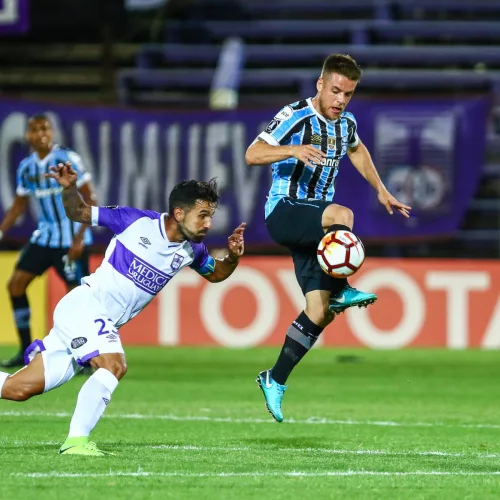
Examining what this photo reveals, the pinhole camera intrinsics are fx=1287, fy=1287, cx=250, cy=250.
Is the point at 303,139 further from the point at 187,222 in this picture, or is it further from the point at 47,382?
the point at 47,382

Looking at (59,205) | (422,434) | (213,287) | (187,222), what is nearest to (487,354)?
(213,287)

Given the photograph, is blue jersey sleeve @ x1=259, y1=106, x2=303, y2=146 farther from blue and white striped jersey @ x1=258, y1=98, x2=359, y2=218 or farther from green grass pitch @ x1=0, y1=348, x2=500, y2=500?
green grass pitch @ x1=0, y1=348, x2=500, y2=500

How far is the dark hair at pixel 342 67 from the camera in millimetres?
7449

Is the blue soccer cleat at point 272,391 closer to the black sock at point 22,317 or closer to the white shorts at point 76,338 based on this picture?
the white shorts at point 76,338

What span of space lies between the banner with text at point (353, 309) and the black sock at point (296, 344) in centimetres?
741

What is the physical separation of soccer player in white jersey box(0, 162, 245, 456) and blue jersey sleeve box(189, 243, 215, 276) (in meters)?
0.08

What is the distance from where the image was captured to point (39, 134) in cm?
1159

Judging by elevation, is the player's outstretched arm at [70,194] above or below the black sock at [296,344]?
above

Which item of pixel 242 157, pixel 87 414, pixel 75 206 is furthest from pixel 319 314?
pixel 242 157

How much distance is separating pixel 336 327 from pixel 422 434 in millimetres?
7378

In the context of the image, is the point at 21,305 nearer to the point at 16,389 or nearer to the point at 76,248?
the point at 76,248

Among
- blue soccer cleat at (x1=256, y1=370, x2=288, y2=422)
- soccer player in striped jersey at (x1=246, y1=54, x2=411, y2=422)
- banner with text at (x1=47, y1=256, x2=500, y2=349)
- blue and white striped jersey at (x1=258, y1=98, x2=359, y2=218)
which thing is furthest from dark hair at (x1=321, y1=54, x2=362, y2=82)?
banner with text at (x1=47, y1=256, x2=500, y2=349)

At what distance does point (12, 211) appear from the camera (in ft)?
40.0

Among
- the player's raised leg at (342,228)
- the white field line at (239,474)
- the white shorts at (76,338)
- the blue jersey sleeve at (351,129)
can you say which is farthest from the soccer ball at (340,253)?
the white field line at (239,474)
